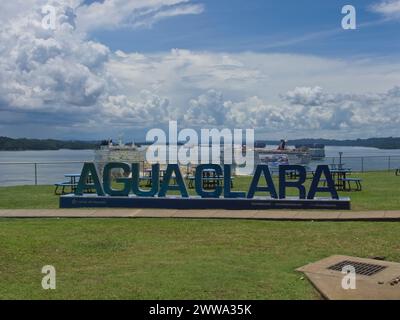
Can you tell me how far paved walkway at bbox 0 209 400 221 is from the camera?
12.2 m

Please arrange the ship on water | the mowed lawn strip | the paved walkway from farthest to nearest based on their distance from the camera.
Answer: the ship on water, the paved walkway, the mowed lawn strip

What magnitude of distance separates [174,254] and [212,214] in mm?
4587

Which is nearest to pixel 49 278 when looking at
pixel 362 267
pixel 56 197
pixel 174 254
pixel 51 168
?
pixel 174 254

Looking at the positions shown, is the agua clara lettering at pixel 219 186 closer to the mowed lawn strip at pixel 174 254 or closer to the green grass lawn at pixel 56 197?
the green grass lawn at pixel 56 197

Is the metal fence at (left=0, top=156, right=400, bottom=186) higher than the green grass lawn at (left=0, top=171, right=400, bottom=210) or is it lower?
higher

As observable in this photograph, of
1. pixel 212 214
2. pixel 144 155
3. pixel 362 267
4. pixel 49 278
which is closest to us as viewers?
pixel 49 278

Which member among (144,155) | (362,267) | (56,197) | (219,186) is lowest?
(362,267)

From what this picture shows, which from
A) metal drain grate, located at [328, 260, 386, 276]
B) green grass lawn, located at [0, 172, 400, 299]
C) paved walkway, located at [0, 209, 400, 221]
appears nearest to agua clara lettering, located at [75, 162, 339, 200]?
paved walkway, located at [0, 209, 400, 221]

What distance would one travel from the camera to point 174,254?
28.3 feet

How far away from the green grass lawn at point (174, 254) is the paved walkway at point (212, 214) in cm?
52

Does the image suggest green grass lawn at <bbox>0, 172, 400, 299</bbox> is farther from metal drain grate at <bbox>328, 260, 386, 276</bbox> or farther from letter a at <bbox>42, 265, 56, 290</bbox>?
metal drain grate at <bbox>328, 260, 386, 276</bbox>

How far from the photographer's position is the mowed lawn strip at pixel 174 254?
6.54 meters

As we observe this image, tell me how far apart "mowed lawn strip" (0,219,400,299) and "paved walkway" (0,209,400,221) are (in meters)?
0.54

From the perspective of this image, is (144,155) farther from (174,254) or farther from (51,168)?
(174,254)
